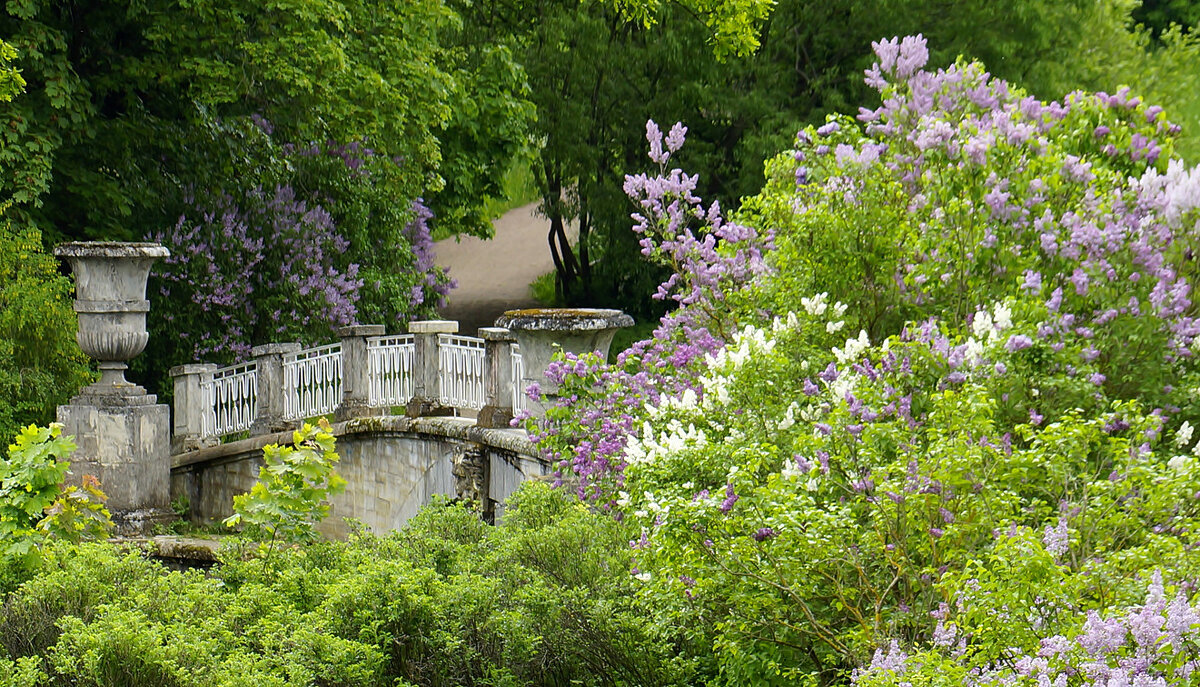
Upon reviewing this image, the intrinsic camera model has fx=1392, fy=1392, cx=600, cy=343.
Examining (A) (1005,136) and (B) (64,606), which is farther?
(B) (64,606)

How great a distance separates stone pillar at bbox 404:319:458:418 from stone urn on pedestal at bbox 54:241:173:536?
2145 mm

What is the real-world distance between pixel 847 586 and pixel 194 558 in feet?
24.9

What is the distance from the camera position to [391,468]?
12664 millimetres

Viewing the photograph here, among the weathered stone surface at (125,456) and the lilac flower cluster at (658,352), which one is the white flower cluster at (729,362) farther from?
the weathered stone surface at (125,456)

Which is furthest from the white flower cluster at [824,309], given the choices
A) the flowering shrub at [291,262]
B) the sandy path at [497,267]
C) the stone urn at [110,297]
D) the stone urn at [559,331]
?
the sandy path at [497,267]

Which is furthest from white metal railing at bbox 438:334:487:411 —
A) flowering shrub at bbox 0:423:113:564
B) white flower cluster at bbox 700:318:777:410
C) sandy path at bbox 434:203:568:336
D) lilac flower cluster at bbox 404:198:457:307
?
sandy path at bbox 434:203:568:336

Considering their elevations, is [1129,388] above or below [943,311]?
below

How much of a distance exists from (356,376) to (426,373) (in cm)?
112

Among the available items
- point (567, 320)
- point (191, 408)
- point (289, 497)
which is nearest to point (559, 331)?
point (567, 320)

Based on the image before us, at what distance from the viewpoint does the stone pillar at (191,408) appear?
1328 cm

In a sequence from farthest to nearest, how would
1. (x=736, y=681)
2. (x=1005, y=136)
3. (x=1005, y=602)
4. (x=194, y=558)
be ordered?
(x=194, y=558)
(x=1005, y=136)
(x=736, y=681)
(x=1005, y=602)

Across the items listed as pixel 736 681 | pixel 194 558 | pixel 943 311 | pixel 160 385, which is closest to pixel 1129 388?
pixel 943 311

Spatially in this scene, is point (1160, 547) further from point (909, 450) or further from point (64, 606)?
point (64, 606)

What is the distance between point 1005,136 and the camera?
5.10 meters
